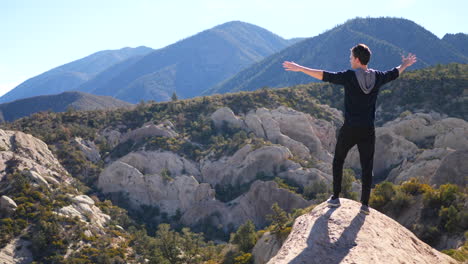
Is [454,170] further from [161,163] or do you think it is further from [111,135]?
[111,135]

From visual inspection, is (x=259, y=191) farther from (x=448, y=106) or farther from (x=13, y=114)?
(x=13, y=114)

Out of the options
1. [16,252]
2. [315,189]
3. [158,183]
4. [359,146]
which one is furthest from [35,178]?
[359,146]

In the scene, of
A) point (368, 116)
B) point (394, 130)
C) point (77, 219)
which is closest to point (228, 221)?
point (77, 219)

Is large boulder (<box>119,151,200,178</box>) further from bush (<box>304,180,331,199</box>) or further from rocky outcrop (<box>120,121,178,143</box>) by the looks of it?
bush (<box>304,180,331,199</box>)

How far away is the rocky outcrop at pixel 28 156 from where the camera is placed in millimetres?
43406

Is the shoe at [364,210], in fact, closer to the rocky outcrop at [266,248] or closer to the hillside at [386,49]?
the rocky outcrop at [266,248]

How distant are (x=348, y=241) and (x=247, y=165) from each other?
43.8 metres

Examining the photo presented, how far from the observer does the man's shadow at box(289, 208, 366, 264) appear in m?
6.51

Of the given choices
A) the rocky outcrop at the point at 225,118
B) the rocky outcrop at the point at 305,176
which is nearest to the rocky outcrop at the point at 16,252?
the rocky outcrop at the point at 305,176

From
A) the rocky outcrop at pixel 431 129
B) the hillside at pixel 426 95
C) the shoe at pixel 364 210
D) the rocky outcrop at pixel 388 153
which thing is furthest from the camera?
the hillside at pixel 426 95

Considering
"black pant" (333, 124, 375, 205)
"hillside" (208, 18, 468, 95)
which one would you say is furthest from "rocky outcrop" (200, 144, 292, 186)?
"hillside" (208, 18, 468, 95)

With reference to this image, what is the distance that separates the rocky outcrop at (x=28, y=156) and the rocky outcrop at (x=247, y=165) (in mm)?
18500

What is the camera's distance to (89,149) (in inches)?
2270

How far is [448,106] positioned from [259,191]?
3625cm
